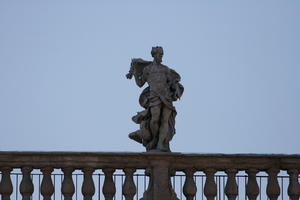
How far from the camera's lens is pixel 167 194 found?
141ft

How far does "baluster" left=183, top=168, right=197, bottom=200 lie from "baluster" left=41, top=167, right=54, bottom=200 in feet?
9.32

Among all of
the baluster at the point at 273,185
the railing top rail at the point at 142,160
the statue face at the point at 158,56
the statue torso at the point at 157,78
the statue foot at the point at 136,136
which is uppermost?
the statue face at the point at 158,56

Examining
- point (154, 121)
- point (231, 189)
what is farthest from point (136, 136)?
point (231, 189)

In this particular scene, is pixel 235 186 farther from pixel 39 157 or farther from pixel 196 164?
pixel 39 157

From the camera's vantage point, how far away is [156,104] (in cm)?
4331

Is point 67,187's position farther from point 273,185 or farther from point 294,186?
A: point 294,186

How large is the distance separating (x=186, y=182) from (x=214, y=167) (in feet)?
2.23

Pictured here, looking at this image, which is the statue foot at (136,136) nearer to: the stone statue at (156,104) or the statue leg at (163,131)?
the stone statue at (156,104)

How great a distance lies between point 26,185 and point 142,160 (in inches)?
99.0

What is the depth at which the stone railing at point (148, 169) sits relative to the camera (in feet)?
140

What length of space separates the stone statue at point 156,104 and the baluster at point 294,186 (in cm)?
270

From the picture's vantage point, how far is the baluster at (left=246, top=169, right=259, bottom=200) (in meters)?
43.1

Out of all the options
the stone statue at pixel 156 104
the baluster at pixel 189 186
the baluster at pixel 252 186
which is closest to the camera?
the baluster at pixel 189 186

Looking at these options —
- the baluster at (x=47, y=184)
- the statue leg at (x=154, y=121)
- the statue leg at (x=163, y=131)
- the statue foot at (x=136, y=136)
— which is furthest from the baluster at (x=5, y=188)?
the statue leg at (x=163, y=131)
